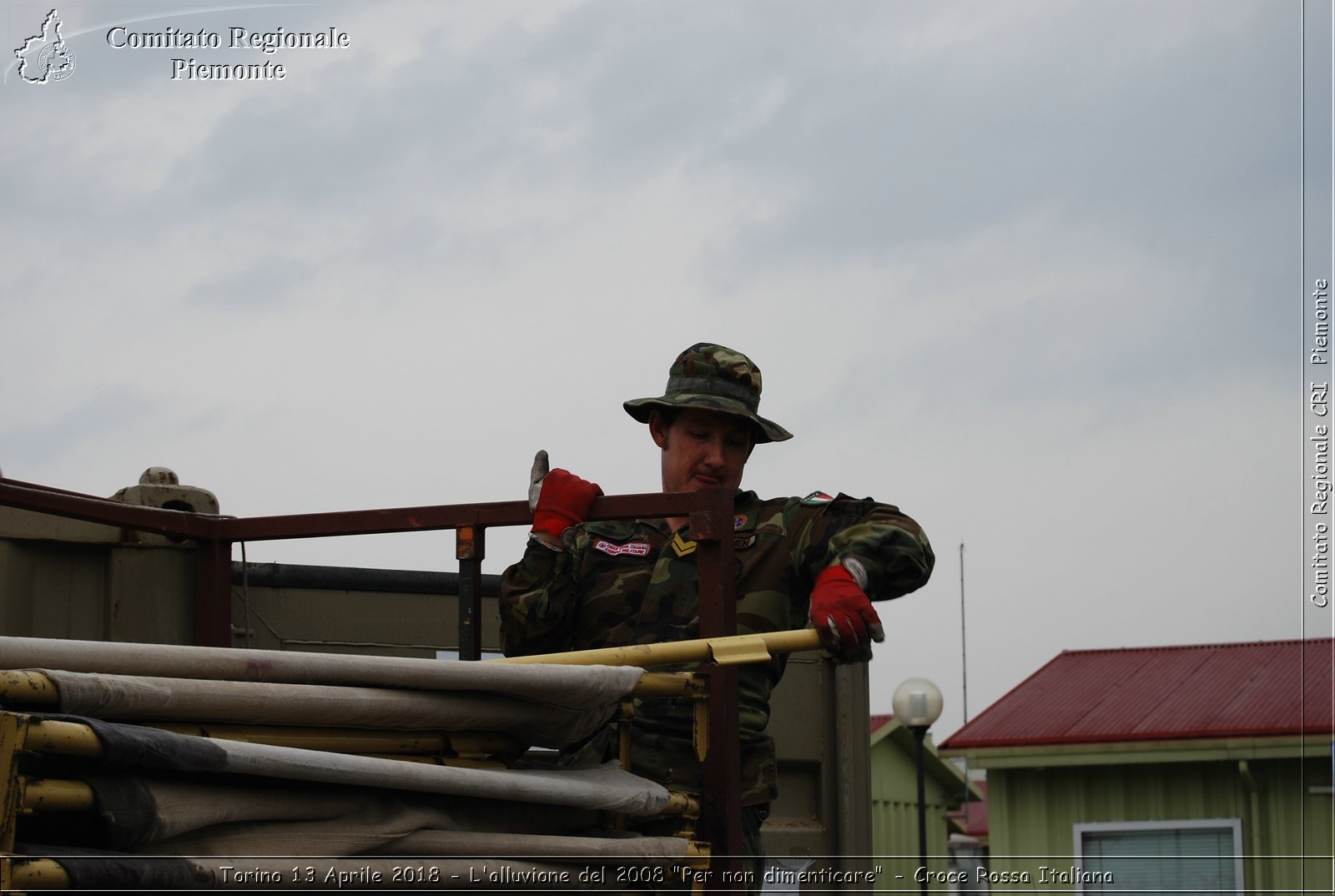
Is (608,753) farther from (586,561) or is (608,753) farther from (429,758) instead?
(429,758)

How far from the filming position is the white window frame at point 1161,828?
42.7ft

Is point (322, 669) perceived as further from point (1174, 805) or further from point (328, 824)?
point (1174, 805)

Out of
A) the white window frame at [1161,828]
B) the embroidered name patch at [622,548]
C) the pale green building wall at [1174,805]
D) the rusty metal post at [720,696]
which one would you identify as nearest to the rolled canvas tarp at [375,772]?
the rusty metal post at [720,696]

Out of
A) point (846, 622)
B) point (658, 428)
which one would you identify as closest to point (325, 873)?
point (846, 622)

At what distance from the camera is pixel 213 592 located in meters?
4.01

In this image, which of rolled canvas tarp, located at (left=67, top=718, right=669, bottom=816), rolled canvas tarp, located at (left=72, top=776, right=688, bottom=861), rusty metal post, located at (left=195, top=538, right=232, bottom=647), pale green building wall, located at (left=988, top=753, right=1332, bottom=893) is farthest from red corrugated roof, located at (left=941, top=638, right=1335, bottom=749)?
rolled canvas tarp, located at (left=72, top=776, right=688, bottom=861)

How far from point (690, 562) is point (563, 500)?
0.58 meters

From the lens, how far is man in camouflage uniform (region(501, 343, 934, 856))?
3.27 m

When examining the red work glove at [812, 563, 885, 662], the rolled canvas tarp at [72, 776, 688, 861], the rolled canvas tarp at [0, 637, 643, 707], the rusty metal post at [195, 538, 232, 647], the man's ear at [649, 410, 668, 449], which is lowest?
the rolled canvas tarp at [72, 776, 688, 861]

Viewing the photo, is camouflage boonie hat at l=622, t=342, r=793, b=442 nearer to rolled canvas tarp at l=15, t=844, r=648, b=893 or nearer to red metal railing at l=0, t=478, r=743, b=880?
red metal railing at l=0, t=478, r=743, b=880

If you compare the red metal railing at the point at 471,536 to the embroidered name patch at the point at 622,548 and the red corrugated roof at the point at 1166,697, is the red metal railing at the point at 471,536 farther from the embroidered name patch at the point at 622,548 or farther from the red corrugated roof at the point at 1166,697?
the red corrugated roof at the point at 1166,697

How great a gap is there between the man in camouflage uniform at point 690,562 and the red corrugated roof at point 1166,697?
406 inches

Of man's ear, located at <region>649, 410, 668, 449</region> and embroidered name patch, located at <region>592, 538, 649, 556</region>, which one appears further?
man's ear, located at <region>649, 410, 668, 449</region>

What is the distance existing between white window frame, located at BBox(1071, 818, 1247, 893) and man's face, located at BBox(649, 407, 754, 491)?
9637 mm
